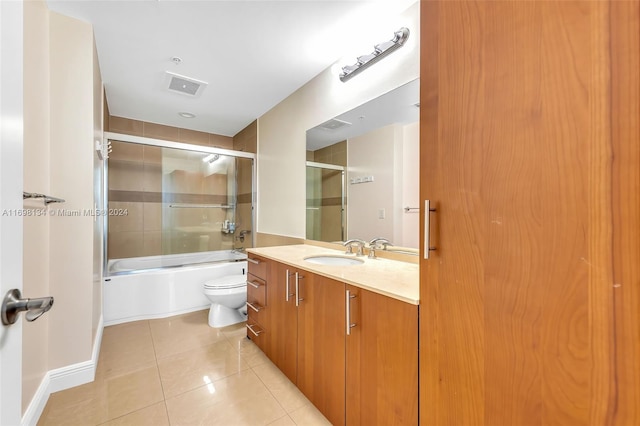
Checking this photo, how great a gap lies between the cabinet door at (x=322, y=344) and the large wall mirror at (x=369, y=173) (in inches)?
24.7

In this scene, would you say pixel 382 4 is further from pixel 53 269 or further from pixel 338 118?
pixel 53 269

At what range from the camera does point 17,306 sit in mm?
520

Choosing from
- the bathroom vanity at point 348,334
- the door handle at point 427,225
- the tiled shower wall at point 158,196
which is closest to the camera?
the door handle at point 427,225

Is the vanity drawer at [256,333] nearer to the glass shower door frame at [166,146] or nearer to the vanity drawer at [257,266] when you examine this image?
the vanity drawer at [257,266]

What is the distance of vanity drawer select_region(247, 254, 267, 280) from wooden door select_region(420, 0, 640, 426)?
1.32 metres

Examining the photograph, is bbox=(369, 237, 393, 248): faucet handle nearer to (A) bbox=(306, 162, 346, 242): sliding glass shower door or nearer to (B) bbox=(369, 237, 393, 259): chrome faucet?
(B) bbox=(369, 237, 393, 259): chrome faucet

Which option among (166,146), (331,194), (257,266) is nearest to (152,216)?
(166,146)

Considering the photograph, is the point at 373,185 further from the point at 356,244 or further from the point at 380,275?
the point at 380,275

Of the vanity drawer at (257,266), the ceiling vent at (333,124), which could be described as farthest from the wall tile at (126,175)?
the ceiling vent at (333,124)

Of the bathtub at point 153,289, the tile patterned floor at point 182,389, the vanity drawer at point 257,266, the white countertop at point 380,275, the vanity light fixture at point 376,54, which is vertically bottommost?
the tile patterned floor at point 182,389

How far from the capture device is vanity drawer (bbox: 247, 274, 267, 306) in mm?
1992

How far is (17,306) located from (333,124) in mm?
2059

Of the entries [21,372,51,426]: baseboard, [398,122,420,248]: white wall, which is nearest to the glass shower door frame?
[21,372,51,426]: baseboard

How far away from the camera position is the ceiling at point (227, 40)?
161 cm
